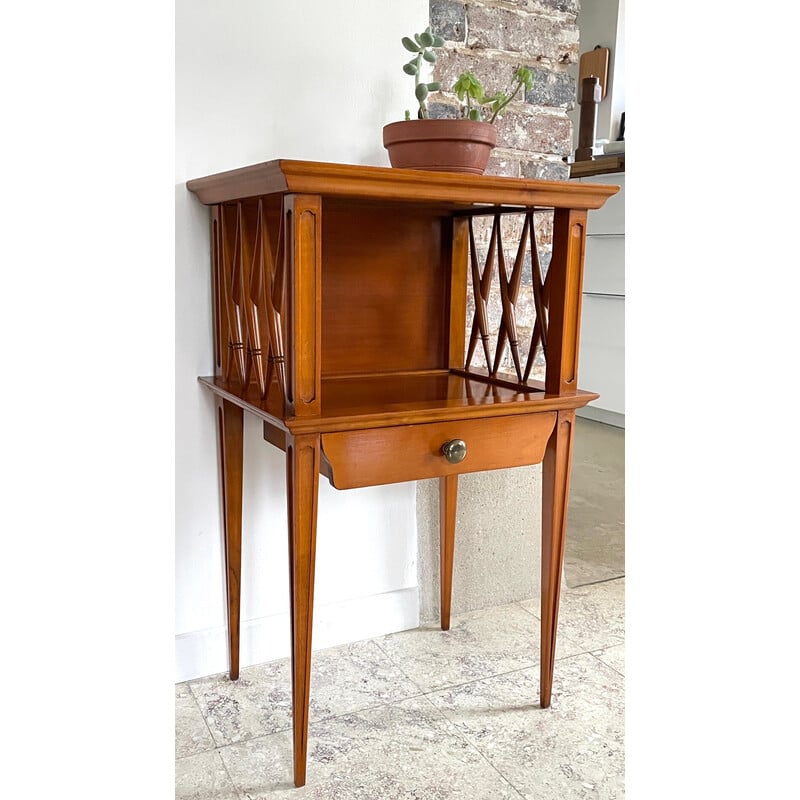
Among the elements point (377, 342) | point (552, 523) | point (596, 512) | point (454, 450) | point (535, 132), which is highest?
point (535, 132)

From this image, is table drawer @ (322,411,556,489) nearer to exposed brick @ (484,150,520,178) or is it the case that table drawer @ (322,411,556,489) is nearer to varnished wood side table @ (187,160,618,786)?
varnished wood side table @ (187,160,618,786)

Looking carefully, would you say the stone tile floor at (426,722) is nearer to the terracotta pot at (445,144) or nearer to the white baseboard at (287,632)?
the white baseboard at (287,632)

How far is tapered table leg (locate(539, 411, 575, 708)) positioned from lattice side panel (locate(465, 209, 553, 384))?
14 centimetres

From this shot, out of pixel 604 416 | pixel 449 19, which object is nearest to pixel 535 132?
pixel 449 19

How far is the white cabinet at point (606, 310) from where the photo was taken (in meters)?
3.79

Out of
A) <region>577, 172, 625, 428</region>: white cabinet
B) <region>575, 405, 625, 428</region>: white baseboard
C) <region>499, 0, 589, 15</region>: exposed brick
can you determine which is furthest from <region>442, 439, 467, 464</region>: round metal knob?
<region>575, 405, 625, 428</region>: white baseboard

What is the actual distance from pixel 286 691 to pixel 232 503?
1.28ft

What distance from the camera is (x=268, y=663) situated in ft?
5.54

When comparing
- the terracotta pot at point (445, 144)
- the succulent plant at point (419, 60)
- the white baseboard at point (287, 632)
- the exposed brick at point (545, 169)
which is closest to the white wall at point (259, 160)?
the white baseboard at point (287, 632)

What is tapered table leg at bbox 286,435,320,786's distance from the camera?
1228mm

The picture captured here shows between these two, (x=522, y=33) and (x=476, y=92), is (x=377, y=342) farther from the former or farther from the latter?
(x=522, y=33)

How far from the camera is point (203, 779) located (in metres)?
1.30

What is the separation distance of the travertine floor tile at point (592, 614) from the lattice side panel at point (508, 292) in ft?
1.89
